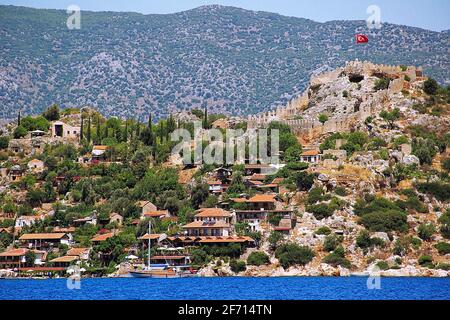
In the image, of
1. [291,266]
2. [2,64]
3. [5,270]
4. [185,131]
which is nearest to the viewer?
[291,266]

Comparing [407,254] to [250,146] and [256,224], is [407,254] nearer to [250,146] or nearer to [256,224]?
[256,224]

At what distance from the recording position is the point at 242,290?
4694 cm

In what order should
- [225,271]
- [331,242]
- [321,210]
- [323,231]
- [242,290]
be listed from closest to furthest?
1. [242,290]
2. [225,271]
3. [331,242]
4. [323,231]
5. [321,210]

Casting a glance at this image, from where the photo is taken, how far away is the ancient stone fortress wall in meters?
89.6

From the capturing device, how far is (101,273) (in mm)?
67562

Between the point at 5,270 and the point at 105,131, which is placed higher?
the point at 105,131

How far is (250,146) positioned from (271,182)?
7429 millimetres

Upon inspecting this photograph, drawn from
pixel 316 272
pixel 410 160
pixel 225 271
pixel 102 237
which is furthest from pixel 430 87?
pixel 225 271

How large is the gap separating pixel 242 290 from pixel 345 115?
45.9 m

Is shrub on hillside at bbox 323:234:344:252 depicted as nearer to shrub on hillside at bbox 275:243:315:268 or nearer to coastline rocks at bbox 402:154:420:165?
shrub on hillside at bbox 275:243:315:268

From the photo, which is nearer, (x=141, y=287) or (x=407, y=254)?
(x=141, y=287)

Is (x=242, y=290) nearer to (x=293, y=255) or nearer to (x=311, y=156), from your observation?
(x=293, y=255)
